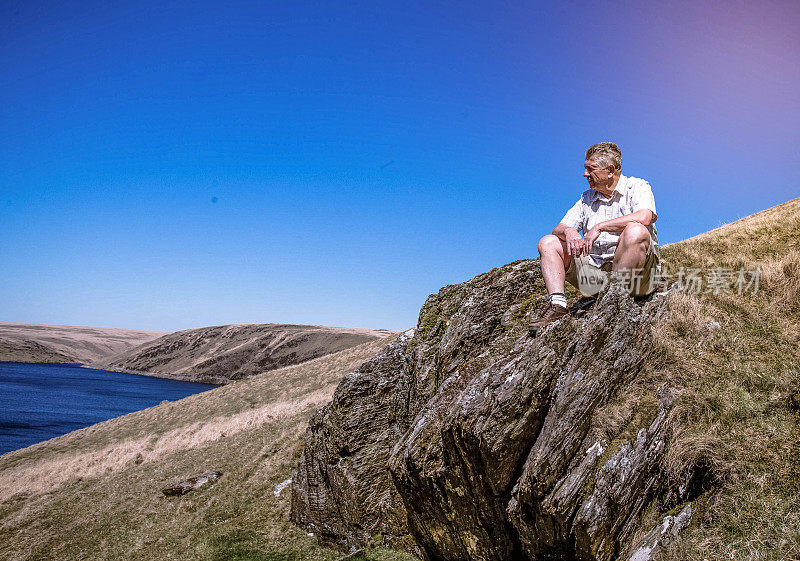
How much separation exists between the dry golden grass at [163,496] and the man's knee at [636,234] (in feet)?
Result: 26.5

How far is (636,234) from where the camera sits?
254 inches

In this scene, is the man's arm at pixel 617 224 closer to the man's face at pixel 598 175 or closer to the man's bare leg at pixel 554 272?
the man's bare leg at pixel 554 272

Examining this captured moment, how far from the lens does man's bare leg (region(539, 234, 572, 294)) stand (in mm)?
6988

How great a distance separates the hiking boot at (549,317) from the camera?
697 centimetres

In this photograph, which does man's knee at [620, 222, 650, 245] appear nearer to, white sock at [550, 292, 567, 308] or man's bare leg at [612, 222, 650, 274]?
man's bare leg at [612, 222, 650, 274]

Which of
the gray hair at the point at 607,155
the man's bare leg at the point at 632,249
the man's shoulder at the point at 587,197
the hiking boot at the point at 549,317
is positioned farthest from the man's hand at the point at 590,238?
the gray hair at the point at 607,155

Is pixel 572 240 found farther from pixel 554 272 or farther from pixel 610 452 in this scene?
pixel 610 452

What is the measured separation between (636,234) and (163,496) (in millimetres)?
19628

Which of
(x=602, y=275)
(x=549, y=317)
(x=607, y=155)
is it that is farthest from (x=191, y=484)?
(x=607, y=155)

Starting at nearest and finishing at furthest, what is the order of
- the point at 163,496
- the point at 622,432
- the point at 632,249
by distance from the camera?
the point at 622,432 → the point at 632,249 → the point at 163,496

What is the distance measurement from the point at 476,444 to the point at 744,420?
3690 mm

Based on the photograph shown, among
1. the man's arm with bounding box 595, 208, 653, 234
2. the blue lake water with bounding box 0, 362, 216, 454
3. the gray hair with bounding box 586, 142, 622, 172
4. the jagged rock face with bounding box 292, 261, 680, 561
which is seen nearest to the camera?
the jagged rock face with bounding box 292, 261, 680, 561

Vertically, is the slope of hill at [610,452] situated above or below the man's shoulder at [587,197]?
below

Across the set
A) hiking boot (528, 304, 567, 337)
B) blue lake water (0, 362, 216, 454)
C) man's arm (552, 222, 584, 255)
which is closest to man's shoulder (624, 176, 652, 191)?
man's arm (552, 222, 584, 255)
